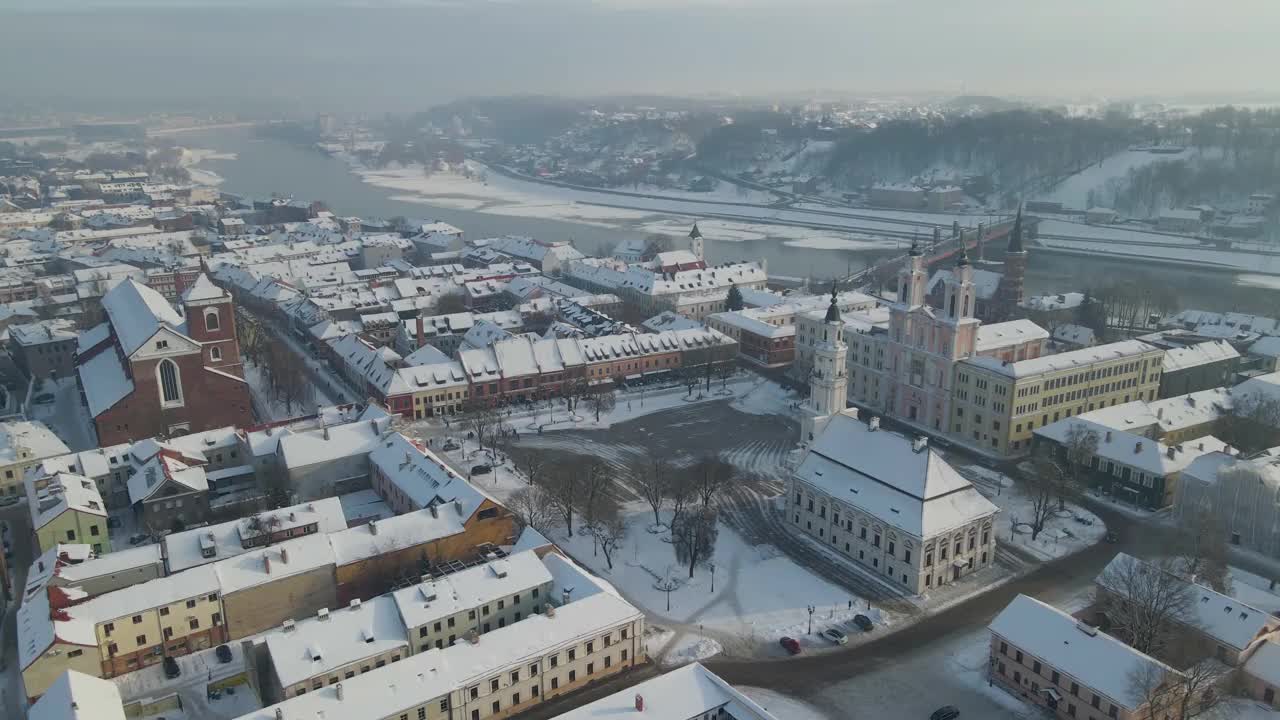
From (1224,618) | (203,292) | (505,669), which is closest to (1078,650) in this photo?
(1224,618)

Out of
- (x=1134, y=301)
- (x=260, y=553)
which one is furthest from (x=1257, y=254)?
(x=260, y=553)

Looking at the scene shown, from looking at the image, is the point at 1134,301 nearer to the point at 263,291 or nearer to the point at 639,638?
the point at 639,638

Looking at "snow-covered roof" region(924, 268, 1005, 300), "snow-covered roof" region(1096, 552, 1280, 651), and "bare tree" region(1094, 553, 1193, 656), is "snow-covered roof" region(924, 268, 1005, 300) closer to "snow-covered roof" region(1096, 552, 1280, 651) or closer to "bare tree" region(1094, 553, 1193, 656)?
"bare tree" region(1094, 553, 1193, 656)

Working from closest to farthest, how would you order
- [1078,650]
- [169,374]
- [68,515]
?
[1078,650] < [68,515] < [169,374]

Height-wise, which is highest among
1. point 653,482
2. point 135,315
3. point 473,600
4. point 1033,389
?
point 135,315

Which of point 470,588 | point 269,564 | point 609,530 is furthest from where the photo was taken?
point 609,530

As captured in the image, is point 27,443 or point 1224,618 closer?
point 1224,618

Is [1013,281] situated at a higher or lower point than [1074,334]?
higher

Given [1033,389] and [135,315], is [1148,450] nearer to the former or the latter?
[1033,389]

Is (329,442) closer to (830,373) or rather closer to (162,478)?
(162,478)
